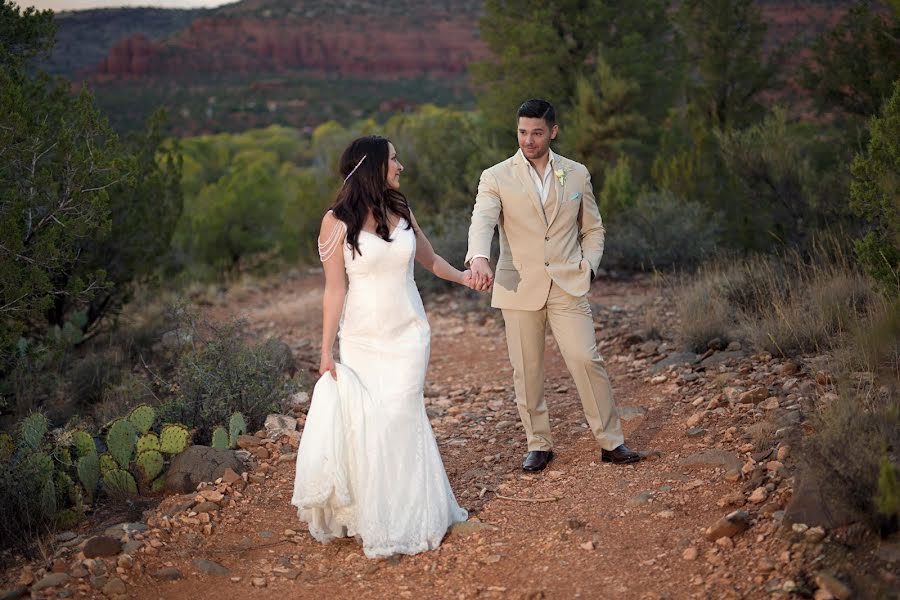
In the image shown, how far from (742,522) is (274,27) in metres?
79.3

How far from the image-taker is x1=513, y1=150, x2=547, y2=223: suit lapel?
5477 millimetres

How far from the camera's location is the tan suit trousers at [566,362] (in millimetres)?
5527

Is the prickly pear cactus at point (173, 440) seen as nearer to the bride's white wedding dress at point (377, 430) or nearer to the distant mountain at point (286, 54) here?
the bride's white wedding dress at point (377, 430)

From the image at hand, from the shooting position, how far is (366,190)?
4934 millimetres

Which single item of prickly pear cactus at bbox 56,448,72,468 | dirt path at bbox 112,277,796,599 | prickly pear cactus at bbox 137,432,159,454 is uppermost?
prickly pear cactus at bbox 137,432,159,454

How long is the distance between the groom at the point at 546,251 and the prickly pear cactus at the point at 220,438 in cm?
222

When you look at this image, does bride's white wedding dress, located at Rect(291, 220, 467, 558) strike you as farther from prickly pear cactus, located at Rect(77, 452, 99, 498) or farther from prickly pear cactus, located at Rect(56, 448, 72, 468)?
prickly pear cactus, located at Rect(56, 448, 72, 468)

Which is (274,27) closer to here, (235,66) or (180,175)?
(235,66)

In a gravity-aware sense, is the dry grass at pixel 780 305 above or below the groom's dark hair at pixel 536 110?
Result: below

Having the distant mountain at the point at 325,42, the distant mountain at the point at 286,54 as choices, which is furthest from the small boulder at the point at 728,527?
the distant mountain at the point at 325,42

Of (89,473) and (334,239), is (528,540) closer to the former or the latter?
(334,239)

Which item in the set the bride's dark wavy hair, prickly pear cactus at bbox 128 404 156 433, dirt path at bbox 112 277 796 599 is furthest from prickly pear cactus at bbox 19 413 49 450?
the bride's dark wavy hair

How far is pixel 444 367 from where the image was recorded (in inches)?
377

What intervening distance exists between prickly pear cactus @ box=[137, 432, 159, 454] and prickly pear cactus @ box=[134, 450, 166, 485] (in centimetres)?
2
